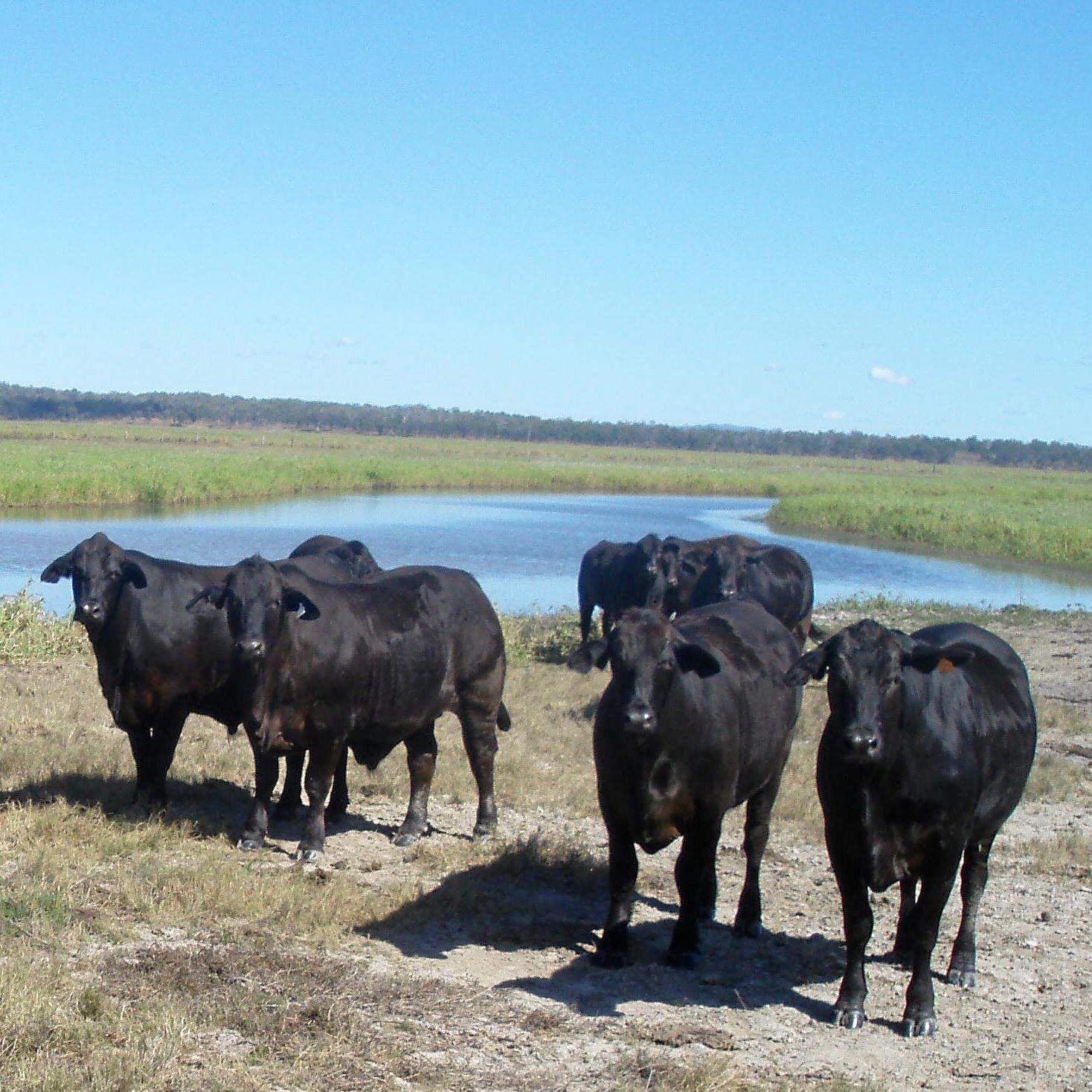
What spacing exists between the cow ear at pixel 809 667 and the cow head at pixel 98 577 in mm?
4753

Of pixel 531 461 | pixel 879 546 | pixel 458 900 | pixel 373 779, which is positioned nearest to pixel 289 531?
pixel 879 546

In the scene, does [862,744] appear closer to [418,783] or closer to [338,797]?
[418,783]

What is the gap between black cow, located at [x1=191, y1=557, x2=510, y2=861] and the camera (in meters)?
8.55

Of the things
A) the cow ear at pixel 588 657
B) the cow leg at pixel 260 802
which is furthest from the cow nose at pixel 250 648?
the cow ear at pixel 588 657

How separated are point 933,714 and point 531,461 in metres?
91.5

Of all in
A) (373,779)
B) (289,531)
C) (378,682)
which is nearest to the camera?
(378,682)

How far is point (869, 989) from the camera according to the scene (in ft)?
23.0

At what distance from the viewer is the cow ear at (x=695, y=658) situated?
7055 mm

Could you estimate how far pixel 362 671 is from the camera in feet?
29.4

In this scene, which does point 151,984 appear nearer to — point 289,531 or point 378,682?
point 378,682

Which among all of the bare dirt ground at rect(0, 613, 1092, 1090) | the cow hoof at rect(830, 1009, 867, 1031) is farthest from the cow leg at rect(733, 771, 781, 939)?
the cow hoof at rect(830, 1009, 867, 1031)

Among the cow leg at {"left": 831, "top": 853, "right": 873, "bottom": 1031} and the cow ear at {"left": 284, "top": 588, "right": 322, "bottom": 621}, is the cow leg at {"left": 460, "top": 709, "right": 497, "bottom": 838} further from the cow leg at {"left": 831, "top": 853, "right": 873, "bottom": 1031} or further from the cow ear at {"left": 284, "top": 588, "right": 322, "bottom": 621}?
the cow leg at {"left": 831, "top": 853, "right": 873, "bottom": 1031}

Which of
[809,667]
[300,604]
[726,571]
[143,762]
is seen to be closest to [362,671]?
[300,604]

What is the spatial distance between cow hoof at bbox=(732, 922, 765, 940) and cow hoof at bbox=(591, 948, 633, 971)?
0.92m
